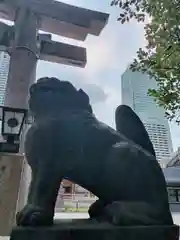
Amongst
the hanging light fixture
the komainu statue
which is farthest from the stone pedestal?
the komainu statue

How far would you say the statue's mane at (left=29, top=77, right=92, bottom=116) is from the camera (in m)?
1.28

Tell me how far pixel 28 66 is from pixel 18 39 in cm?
47

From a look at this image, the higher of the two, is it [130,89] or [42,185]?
[130,89]

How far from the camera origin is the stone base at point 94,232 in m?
1.00

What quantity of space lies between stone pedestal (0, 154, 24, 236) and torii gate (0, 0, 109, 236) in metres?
0.02

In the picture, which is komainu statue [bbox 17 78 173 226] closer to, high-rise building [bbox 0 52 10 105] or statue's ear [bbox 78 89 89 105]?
statue's ear [bbox 78 89 89 105]

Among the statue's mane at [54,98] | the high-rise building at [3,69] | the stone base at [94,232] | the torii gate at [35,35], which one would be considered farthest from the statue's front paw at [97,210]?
the high-rise building at [3,69]

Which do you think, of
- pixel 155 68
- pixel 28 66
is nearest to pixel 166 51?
pixel 155 68

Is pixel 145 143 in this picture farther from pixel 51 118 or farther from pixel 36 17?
pixel 36 17

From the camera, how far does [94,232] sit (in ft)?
3.39

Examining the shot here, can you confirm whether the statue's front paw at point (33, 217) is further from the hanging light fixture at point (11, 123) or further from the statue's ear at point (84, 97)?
the hanging light fixture at point (11, 123)

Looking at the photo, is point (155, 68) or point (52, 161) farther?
point (155, 68)

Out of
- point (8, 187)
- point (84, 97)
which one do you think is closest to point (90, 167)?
point (84, 97)

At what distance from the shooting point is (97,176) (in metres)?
1.19
